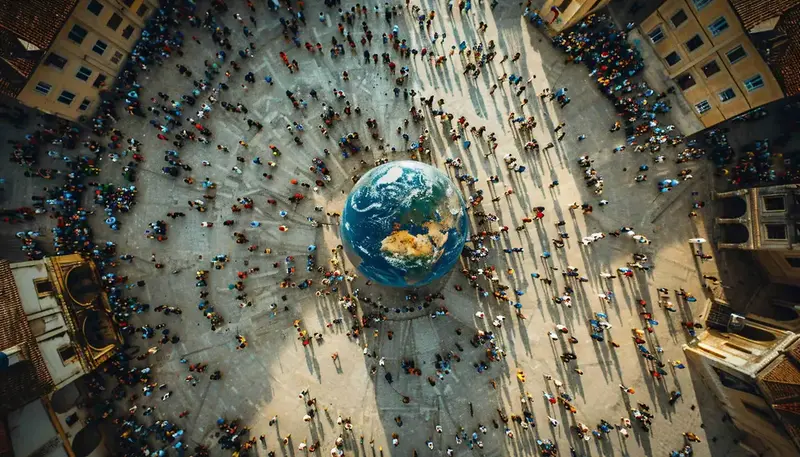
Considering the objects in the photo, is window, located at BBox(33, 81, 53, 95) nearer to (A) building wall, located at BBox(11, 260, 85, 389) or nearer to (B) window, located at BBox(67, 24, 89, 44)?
(B) window, located at BBox(67, 24, 89, 44)

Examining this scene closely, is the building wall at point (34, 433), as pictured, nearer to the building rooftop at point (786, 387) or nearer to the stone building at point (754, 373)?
the stone building at point (754, 373)

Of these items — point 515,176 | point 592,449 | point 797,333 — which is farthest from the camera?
point 515,176

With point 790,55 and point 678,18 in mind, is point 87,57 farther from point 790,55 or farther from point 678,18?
point 790,55

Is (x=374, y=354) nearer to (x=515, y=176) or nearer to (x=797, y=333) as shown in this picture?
(x=515, y=176)

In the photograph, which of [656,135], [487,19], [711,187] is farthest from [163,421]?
[711,187]

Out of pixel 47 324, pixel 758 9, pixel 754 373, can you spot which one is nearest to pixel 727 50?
pixel 758 9

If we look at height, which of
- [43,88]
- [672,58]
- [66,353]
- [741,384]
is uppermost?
[43,88]

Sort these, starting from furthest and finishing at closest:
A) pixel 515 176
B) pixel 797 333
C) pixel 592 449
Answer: pixel 515 176 → pixel 592 449 → pixel 797 333
